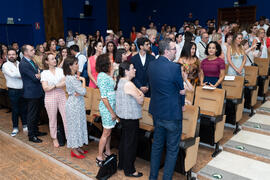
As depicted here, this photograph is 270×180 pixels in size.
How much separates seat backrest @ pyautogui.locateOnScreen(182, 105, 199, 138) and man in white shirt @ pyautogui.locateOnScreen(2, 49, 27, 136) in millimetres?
2843

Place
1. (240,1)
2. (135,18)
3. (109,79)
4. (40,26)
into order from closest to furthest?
(109,79) → (40,26) → (240,1) → (135,18)

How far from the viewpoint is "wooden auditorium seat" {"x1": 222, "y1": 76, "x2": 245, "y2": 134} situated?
3488mm

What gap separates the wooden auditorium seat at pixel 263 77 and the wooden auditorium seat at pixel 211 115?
6.49ft

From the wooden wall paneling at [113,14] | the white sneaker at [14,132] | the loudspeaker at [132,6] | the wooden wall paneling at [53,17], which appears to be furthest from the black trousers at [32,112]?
the loudspeaker at [132,6]

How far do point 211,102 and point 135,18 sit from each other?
35.8ft

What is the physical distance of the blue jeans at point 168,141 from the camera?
2289 millimetres

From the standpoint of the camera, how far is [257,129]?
370cm

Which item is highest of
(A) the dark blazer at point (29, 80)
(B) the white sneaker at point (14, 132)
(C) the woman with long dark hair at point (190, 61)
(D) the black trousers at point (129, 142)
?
(C) the woman with long dark hair at point (190, 61)

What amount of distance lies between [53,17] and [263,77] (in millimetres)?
8258

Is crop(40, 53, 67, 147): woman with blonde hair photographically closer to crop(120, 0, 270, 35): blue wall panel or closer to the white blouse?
the white blouse

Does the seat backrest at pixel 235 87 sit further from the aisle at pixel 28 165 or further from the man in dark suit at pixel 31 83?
the man in dark suit at pixel 31 83

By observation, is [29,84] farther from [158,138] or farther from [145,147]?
[158,138]

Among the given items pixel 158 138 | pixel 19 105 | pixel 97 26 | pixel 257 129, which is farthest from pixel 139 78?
pixel 97 26

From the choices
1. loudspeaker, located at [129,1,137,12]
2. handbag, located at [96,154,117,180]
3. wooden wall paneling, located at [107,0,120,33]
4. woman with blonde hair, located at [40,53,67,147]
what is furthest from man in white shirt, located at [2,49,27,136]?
loudspeaker, located at [129,1,137,12]
